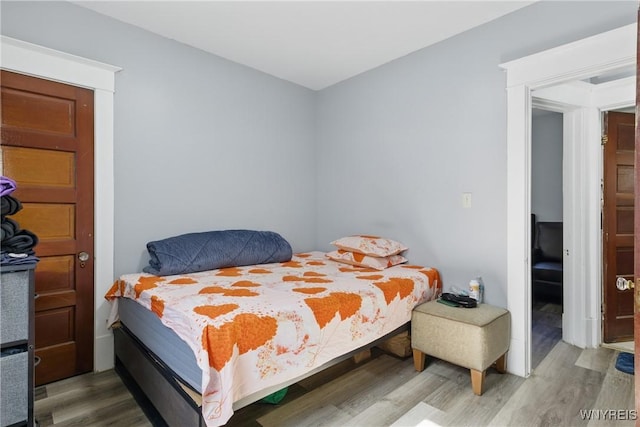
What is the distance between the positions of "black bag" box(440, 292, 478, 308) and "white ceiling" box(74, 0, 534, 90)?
2030 millimetres

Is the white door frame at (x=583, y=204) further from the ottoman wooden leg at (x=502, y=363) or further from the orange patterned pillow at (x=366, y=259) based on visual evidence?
the orange patterned pillow at (x=366, y=259)

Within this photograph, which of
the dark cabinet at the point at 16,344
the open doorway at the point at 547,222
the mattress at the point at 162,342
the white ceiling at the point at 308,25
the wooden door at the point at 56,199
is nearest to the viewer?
the dark cabinet at the point at 16,344

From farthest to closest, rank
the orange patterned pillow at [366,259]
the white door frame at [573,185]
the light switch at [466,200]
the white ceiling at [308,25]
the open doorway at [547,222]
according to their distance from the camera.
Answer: the open doorway at [547,222], the orange patterned pillow at [366,259], the light switch at [466,200], the white ceiling at [308,25], the white door frame at [573,185]

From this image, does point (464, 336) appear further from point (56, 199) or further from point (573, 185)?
point (56, 199)

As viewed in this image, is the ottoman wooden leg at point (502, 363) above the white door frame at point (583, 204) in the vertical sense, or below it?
below

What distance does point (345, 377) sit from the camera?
228cm

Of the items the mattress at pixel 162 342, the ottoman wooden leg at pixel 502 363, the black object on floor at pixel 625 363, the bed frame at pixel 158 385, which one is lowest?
the black object on floor at pixel 625 363

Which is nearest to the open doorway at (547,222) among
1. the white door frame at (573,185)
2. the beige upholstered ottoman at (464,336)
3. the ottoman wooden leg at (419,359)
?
the white door frame at (573,185)

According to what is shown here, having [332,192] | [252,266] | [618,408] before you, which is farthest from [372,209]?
[618,408]

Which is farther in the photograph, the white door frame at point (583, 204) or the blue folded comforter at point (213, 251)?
the white door frame at point (583, 204)

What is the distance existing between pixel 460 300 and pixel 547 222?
3.14 m

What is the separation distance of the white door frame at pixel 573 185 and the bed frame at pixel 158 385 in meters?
0.84

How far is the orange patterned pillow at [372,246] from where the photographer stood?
2.77 meters

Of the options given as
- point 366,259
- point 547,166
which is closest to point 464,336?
point 366,259
